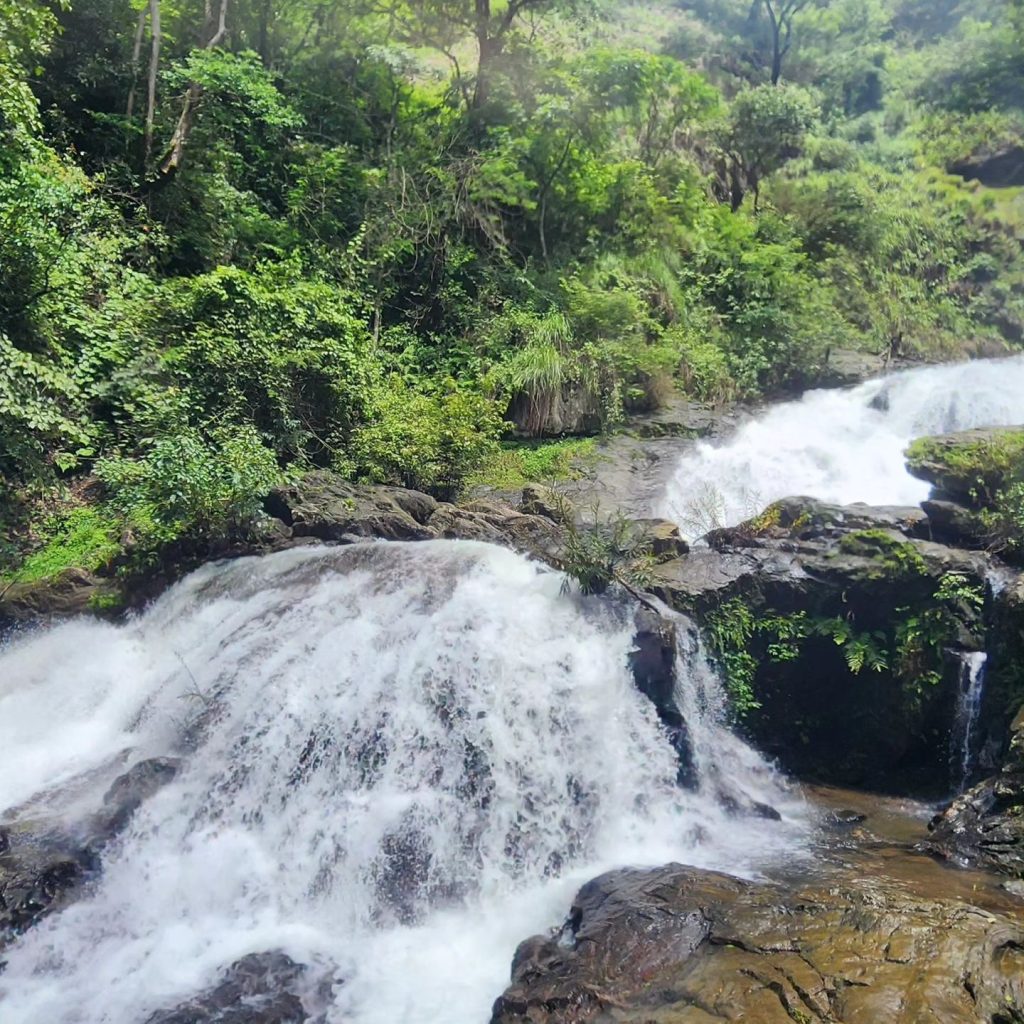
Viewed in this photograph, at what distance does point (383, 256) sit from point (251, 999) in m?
11.9

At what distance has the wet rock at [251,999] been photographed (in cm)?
A: 538

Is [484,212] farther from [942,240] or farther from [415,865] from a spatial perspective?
[942,240]

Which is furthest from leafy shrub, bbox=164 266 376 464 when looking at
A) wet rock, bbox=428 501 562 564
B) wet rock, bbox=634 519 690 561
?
wet rock, bbox=634 519 690 561

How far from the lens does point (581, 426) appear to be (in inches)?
538

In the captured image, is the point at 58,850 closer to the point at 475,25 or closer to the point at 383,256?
the point at 383,256

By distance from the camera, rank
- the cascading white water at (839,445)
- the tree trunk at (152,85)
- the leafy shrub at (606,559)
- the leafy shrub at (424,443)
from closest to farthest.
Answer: the leafy shrub at (606,559), the leafy shrub at (424,443), the cascading white water at (839,445), the tree trunk at (152,85)

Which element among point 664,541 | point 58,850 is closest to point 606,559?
point 664,541

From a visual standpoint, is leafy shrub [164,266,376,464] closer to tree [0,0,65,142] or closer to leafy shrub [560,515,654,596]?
tree [0,0,65,142]

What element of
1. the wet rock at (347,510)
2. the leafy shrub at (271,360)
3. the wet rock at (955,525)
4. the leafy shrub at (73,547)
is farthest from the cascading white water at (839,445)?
the leafy shrub at (73,547)

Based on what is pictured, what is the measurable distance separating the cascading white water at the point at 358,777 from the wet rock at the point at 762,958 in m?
0.71

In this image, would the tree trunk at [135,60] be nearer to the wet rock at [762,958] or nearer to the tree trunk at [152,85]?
the tree trunk at [152,85]

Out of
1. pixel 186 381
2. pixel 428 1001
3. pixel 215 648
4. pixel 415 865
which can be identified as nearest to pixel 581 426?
pixel 186 381

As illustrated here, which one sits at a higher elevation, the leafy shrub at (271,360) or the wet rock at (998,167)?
the wet rock at (998,167)

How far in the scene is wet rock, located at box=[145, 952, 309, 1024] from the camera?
5.38 m
